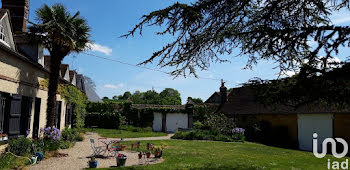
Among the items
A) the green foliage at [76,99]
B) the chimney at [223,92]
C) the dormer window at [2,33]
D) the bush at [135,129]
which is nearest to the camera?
the dormer window at [2,33]

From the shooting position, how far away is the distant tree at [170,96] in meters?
72.7

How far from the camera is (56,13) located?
37.8ft

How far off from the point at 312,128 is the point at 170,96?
2402 inches

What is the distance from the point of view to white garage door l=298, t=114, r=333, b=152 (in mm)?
16922

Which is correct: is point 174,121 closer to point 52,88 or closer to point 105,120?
point 105,120

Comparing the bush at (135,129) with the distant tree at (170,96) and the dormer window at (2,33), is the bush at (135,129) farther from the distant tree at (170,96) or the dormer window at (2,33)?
the distant tree at (170,96)

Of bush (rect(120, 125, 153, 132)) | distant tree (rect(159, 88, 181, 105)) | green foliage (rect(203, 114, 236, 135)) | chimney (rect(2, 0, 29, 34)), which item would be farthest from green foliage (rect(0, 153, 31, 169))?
distant tree (rect(159, 88, 181, 105))

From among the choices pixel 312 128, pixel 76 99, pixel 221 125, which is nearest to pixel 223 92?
pixel 221 125

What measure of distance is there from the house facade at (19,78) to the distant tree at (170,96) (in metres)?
56.3

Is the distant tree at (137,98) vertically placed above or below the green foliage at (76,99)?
above

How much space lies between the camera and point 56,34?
11.4 metres

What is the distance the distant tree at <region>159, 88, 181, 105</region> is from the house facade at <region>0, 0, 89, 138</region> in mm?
56281

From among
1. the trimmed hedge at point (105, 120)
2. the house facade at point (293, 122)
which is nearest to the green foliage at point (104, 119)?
the trimmed hedge at point (105, 120)

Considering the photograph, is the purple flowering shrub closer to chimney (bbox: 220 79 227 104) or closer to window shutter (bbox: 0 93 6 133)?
window shutter (bbox: 0 93 6 133)
